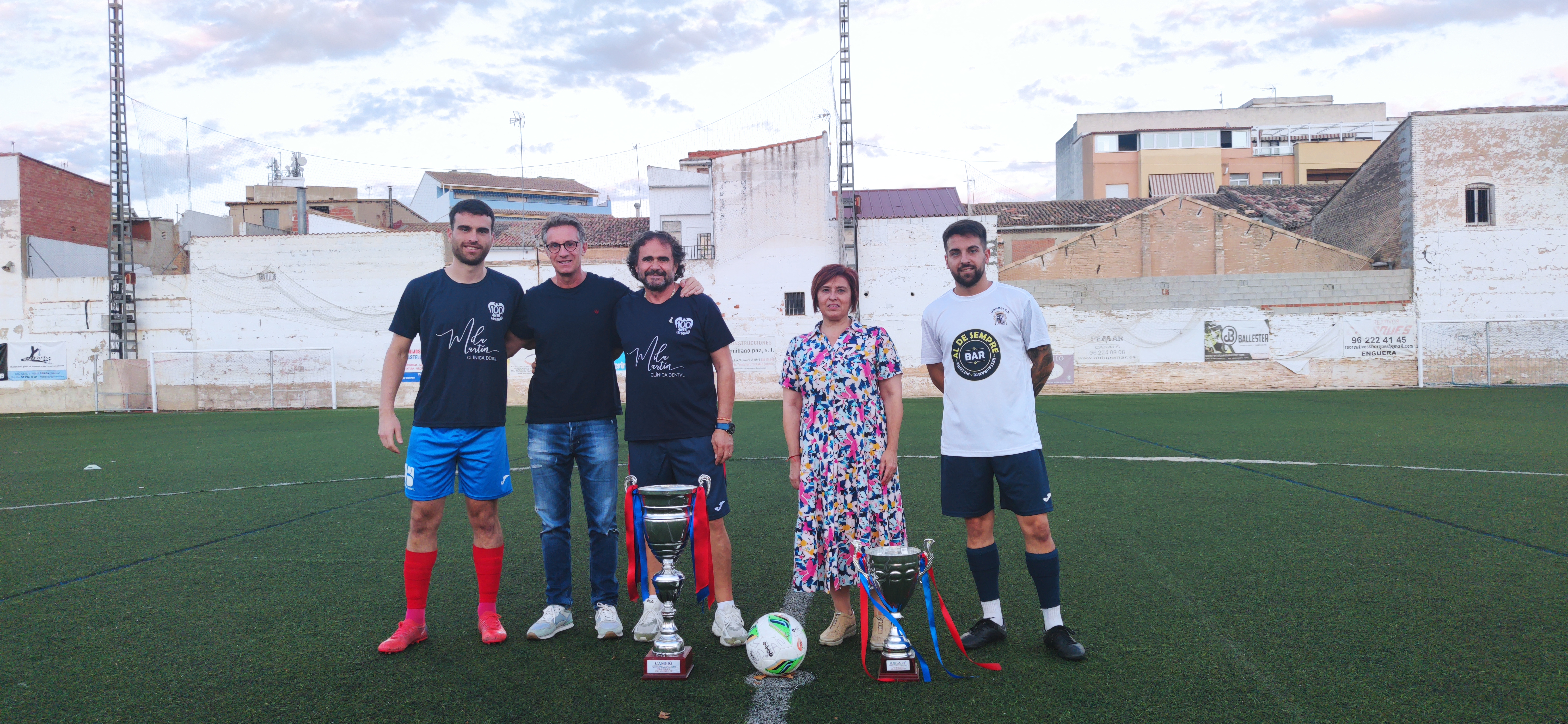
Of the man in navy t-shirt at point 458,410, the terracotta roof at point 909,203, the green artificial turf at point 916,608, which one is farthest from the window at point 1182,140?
the man in navy t-shirt at point 458,410

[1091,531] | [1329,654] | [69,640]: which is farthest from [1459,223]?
[69,640]

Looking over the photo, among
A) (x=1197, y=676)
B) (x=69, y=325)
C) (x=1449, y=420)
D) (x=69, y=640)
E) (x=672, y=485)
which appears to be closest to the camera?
(x=1197, y=676)

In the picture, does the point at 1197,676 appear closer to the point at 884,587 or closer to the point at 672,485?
the point at 884,587

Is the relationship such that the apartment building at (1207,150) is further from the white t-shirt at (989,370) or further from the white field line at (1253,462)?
the white t-shirt at (989,370)

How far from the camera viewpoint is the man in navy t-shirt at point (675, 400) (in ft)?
12.0

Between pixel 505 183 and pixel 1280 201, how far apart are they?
4961cm

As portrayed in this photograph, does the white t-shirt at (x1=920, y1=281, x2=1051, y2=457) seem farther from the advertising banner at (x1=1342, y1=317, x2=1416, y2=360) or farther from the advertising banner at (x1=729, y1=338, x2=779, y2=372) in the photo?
the advertising banner at (x1=1342, y1=317, x2=1416, y2=360)

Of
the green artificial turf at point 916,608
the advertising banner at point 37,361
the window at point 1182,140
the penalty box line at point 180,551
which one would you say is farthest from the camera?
the window at point 1182,140

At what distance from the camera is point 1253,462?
8578 millimetres

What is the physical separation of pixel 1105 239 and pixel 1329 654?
2627 centimetres

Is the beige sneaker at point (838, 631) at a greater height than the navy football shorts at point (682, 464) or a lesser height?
lesser

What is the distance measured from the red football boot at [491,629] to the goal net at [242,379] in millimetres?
23716

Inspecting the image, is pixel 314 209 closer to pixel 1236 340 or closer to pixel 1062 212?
pixel 1062 212

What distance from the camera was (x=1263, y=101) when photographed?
57.1 meters
